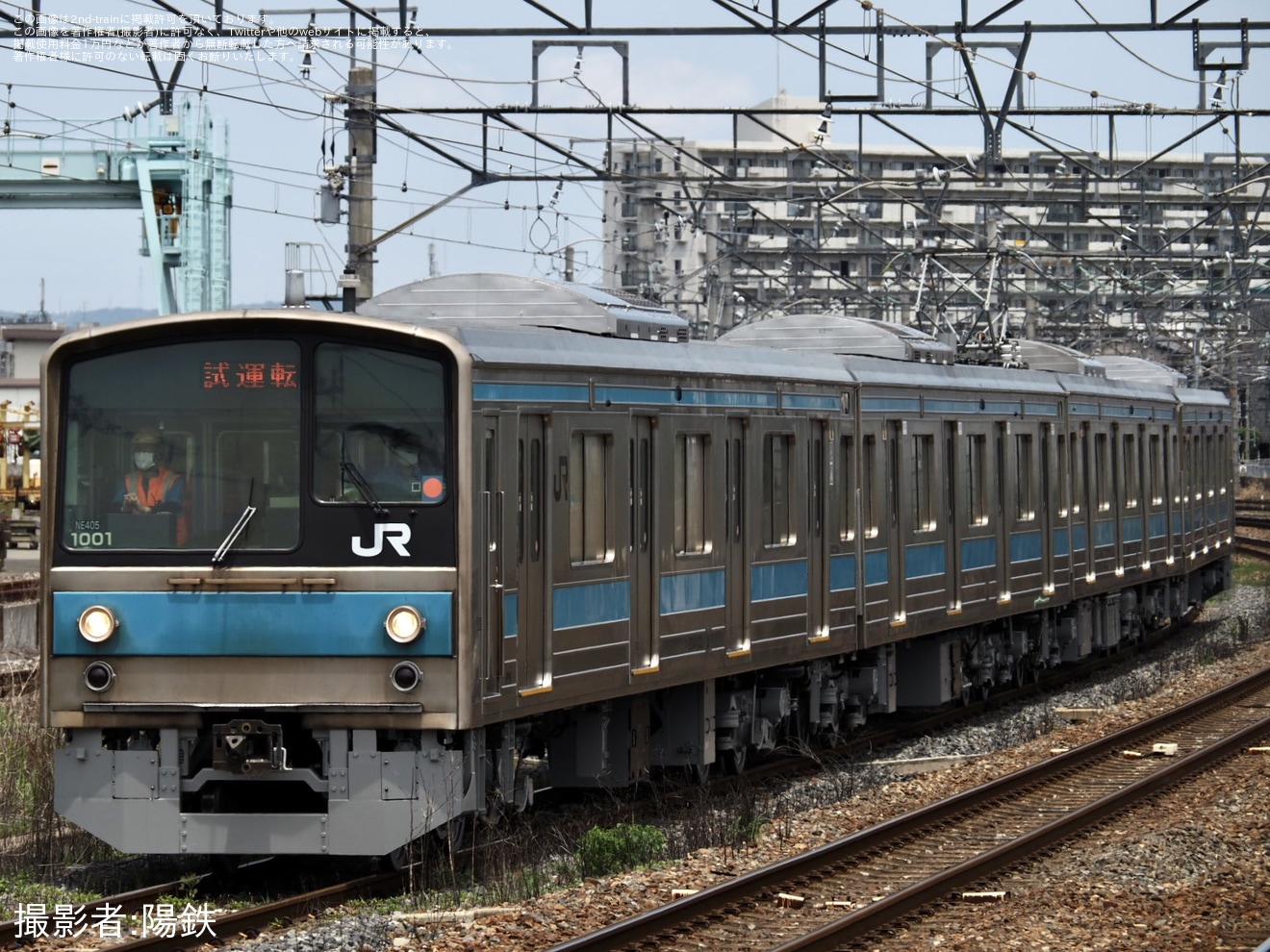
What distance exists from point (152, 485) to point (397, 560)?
123 cm

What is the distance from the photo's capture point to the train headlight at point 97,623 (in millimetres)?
9445

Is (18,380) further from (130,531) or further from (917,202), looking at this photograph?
(130,531)

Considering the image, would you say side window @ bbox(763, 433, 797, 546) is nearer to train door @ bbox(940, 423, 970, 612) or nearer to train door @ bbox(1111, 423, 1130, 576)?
train door @ bbox(940, 423, 970, 612)

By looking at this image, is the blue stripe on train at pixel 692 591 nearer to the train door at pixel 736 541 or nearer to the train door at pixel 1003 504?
the train door at pixel 736 541

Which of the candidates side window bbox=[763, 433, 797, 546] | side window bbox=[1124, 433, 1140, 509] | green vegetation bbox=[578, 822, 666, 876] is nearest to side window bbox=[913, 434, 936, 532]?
side window bbox=[763, 433, 797, 546]

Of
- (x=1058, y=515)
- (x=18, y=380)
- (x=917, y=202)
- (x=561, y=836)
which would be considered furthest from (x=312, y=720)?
(x=18, y=380)

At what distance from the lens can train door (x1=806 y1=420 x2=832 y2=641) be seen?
13953mm

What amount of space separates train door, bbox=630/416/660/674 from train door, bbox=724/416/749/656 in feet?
3.55

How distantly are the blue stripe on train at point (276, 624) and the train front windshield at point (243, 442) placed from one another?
0.27 metres

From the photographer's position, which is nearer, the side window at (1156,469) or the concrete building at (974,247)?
the concrete building at (974,247)

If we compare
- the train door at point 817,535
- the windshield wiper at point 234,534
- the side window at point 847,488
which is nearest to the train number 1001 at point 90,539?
the windshield wiper at point 234,534

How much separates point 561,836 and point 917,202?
14511mm

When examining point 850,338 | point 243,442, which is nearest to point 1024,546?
point 850,338

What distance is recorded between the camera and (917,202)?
78.1ft
